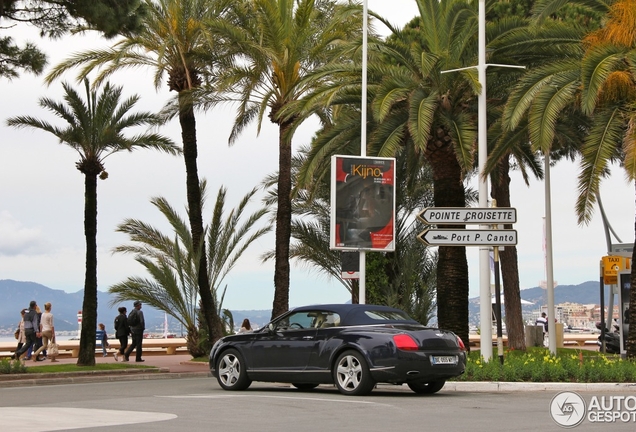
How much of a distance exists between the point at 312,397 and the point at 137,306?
16.5 m

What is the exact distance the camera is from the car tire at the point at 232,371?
17.3 metres

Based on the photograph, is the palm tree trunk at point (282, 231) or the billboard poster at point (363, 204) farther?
the palm tree trunk at point (282, 231)

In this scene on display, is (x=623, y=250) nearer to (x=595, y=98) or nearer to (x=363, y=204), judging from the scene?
(x=363, y=204)

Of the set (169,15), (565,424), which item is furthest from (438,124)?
(565,424)

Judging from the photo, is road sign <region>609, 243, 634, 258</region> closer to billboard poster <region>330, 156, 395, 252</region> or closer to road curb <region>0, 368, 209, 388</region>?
billboard poster <region>330, 156, 395, 252</region>

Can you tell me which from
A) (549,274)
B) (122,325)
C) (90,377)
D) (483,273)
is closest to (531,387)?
(483,273)

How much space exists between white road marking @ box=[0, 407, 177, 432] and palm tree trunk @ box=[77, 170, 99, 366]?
1326 cm

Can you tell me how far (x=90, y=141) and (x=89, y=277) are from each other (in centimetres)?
356

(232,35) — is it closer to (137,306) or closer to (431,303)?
(137,306)

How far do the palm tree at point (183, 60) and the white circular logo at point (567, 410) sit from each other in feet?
60.9

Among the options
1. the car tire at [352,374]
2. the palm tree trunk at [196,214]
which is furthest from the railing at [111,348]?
the car tire at [352,374]

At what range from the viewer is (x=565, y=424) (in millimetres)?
11141

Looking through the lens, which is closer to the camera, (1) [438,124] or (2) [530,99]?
(2) [530,99]

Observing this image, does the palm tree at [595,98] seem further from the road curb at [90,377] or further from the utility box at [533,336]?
the utility box at [533,336]
